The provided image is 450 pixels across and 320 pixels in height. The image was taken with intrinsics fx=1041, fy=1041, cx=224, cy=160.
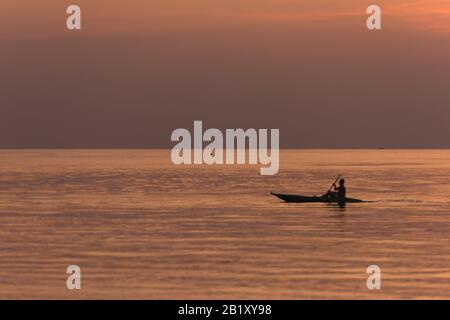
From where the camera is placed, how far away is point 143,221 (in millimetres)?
45938

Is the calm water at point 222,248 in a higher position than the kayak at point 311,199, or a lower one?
lower

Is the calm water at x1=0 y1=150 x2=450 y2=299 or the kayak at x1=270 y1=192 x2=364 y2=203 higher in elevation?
the kayak at x1=270 y1=192 x2=364 y2=203

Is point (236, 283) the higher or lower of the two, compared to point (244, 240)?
lower

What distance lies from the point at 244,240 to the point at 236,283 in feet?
35.4

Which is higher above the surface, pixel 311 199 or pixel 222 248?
pixel 311 199

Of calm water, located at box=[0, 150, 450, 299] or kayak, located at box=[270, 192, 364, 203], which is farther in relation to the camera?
kayak, located at box=[270, 192, 364, 203]

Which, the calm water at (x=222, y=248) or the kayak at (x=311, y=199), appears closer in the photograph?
the calm water at (x=222, y=248)

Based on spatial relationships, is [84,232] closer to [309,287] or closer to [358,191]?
[309,287]

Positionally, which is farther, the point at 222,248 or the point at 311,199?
the point at 311,199
